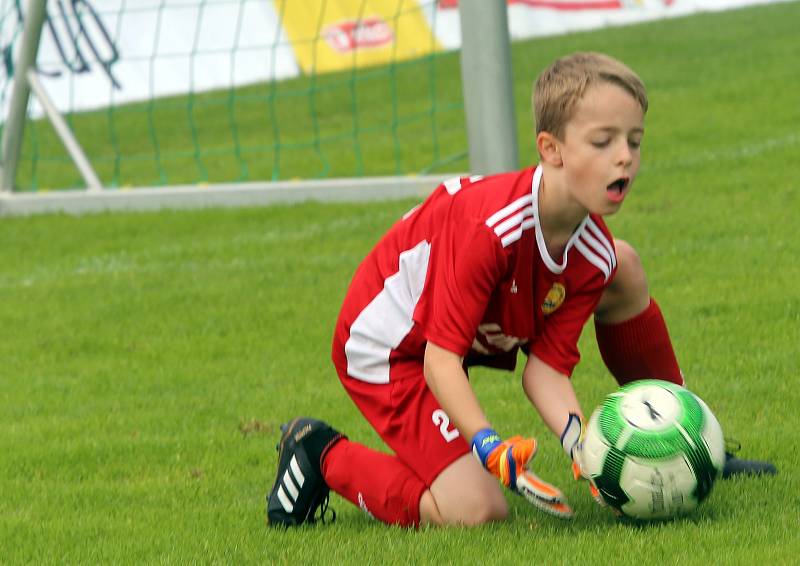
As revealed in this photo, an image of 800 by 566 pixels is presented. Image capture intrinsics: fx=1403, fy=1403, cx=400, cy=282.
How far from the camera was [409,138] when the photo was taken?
11.7 meters

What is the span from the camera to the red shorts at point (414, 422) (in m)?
3.80

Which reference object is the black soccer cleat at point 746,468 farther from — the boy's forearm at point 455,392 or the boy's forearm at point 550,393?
the boy's forearm at point 455,392

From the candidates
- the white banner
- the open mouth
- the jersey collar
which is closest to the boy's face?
the open mouth

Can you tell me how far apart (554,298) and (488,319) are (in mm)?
185

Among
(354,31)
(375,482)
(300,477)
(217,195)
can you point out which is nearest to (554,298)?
(375,482)

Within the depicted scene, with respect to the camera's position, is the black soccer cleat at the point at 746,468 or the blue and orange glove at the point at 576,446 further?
the black soccer cleat at the point at 746,468

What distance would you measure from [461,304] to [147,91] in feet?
37.6

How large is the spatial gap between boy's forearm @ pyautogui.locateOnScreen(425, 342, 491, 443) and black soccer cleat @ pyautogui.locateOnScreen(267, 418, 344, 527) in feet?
1.81

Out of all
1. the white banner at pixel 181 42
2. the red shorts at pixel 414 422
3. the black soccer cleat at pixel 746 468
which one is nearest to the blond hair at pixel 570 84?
the red shorts at pixel 414 422

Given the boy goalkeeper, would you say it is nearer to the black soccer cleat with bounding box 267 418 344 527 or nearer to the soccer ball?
the black soccer cleat with bounding box 267 418 344 527

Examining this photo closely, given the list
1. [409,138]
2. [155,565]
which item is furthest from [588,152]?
[409,138]

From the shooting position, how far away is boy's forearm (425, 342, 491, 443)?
345 cm

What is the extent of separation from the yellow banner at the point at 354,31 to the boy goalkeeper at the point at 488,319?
10446 mm

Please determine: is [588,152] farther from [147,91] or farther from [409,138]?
[147,91]
